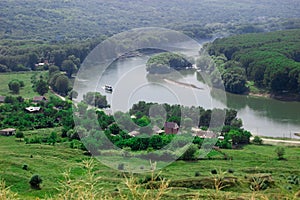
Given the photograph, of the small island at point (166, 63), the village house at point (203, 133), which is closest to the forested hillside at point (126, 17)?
the small island at point (166, 63)

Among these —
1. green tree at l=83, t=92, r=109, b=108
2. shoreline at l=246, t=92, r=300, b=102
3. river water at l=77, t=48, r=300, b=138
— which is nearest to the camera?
river water at l=77, t=48, r=300, b=138

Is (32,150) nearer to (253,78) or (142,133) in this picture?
(142,133)

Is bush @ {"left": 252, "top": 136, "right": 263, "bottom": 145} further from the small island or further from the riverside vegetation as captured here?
the small island

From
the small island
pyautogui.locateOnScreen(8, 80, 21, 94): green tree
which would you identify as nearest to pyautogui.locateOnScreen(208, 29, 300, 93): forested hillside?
the small island

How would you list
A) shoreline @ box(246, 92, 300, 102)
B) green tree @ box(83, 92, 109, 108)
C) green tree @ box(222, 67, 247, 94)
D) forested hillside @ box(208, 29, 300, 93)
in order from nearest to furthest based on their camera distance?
green tree @ box(83, 92, 109, 108) → shoreline @ box(246, 92, 300, 102) → forested hillside @ box(208, 29, 300, 93) → green tree @ box(222, 67, 247, 94)

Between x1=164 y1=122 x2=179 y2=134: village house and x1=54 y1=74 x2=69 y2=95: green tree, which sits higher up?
x1=54 y1=74 x2=69 y2=95: green tree

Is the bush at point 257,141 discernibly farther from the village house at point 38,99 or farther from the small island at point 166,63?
the village house at point 38,99

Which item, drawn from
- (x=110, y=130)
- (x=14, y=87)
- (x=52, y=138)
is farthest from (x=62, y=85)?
(x=110, y=130)
